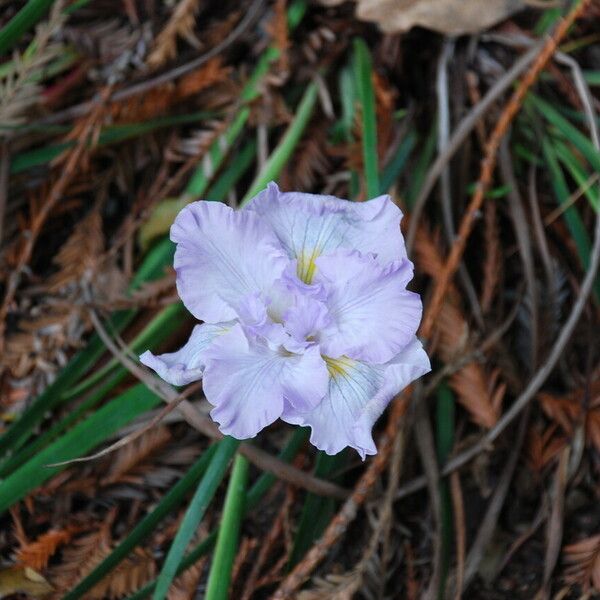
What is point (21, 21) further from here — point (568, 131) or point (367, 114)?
point (568, 131)

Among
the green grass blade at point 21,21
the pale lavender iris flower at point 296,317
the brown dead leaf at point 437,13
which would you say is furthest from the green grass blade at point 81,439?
the brown dead leaf at point 437,13

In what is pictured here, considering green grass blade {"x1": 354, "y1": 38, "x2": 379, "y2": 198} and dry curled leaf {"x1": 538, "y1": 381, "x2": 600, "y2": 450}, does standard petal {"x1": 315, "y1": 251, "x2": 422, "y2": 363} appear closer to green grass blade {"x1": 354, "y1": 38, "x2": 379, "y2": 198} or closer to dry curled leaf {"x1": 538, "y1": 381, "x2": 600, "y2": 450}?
green grass blade {"x1": 354, "y1": 38, "x2": 379, "y2": 198}

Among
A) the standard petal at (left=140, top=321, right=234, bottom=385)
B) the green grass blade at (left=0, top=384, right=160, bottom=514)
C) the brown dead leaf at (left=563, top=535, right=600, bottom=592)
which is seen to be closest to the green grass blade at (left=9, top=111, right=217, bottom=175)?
the green grass blade at (left=0, top=384, right=160, bottom=514)

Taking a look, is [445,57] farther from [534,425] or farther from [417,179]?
[534,425]

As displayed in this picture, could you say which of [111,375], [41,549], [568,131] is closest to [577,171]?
[568,131]

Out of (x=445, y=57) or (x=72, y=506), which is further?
(x=445, y=57)

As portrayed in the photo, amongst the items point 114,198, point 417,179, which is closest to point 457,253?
point 417,179
